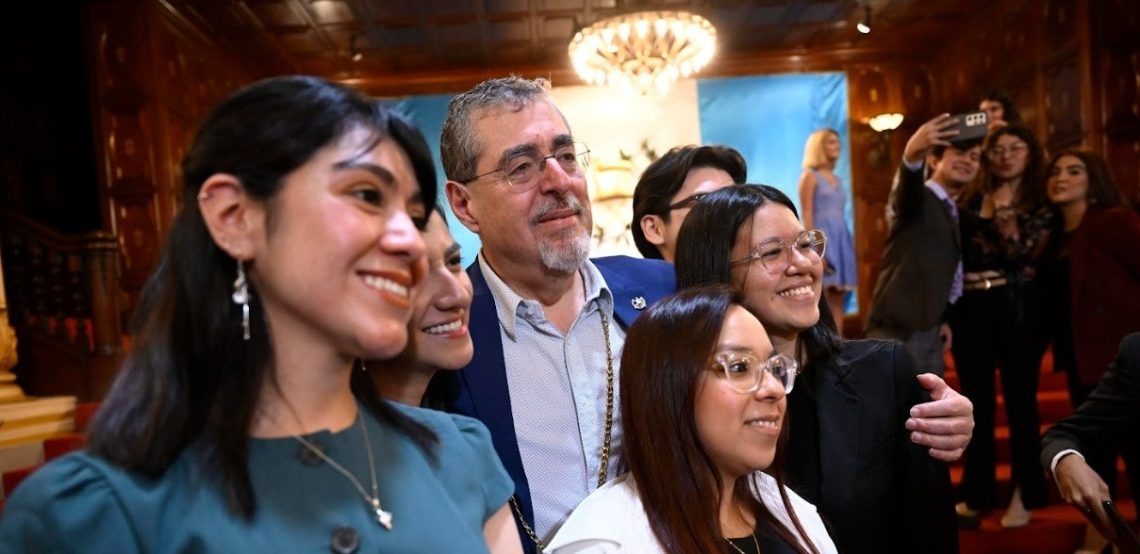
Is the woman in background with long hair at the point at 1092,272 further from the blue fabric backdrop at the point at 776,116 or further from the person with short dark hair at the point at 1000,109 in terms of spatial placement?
the blue fabric backdrop at the point at 776,116

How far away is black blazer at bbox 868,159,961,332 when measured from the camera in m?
3.44

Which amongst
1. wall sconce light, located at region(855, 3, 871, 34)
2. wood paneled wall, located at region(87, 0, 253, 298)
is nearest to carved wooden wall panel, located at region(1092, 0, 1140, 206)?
wall sconce light, located at region(855, 3, 871, 34)

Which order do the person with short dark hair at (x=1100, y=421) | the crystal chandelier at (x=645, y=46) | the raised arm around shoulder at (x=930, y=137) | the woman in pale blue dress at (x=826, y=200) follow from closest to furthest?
the person with short dark hair at (x=1100, y=421) → the raised arm around shoulder at (x=930, y=137) → the crystal chandelier at (x=645, y=46) → the woman in pale blue dress at (x=826, y=200)

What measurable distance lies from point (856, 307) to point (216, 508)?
27.0ft

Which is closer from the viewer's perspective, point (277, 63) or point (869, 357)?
point (869, 357)

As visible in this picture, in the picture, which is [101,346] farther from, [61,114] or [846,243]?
[846,243]

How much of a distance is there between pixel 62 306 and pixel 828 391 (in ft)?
19.4

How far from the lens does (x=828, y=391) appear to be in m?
1.72

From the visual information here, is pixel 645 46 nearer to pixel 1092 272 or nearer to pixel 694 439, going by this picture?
pixel 1092 272

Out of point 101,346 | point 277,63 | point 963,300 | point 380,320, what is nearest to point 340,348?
point 380,320

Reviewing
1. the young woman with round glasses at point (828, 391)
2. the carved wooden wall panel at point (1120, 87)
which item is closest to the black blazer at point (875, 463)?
the young woman with round glasses at point (828, 391)

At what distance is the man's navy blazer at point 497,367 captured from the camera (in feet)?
5.18

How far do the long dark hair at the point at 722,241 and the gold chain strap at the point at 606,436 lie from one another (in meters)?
0.21

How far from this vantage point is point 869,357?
1.74 metres
